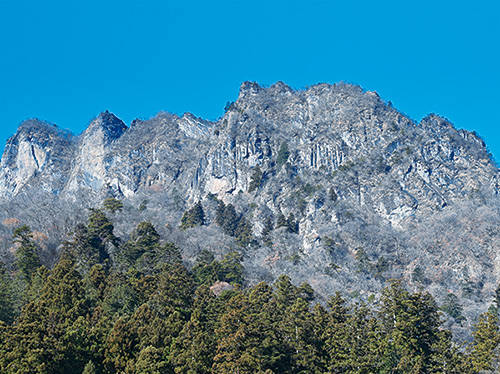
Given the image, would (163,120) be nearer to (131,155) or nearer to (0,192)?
(131,155)

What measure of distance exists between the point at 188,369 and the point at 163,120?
130 metres

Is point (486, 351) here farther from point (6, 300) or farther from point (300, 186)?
point (300, 186)

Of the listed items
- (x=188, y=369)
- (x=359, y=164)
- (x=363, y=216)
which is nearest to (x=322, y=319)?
(x=188, y=369)

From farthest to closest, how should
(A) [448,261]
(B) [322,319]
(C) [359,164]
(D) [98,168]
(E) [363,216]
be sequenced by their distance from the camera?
(D) [98,168]
(C) [359,164]
(E) [363,216]
(A) [448,261]
(B) [322,319]

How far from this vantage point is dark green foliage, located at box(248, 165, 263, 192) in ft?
379

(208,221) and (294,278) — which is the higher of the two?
(208,221)

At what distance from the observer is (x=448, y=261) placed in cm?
8388

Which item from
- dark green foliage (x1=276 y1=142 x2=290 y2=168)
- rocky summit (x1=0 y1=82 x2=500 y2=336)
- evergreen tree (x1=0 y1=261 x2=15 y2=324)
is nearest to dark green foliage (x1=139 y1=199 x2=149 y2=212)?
rocky summit (x1=0 y1=82 x2=500 y2=336)

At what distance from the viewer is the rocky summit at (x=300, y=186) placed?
266 ft

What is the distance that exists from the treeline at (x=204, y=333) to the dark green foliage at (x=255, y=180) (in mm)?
69546

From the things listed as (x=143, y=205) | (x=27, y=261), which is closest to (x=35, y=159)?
(x=143, y=205)

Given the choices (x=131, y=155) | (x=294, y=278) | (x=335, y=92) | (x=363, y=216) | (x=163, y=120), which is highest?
(x=335, y=92)

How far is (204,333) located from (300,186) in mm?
76815

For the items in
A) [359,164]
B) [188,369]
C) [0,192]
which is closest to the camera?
[188,369]
